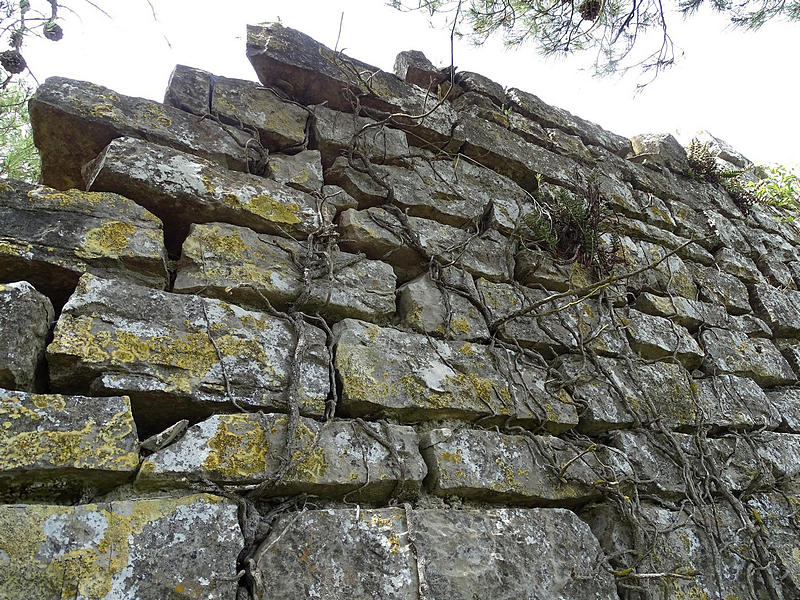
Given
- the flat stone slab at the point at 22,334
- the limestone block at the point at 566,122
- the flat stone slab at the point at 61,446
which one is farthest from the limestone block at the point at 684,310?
the flat stone slab at the point at 22,334

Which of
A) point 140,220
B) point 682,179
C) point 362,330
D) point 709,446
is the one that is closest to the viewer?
point 140,220

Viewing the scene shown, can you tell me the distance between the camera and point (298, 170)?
2211 millimetres

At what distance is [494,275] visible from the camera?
2406mm

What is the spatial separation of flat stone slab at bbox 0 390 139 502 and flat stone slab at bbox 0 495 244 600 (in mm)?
73

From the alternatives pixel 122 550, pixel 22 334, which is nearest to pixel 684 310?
pixel 122 550

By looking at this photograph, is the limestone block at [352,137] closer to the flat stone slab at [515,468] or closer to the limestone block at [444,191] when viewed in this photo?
the limestone block at [444,191]

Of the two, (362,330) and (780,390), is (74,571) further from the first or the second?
(780,390)

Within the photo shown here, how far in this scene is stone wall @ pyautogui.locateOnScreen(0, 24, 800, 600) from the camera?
1.29 meters

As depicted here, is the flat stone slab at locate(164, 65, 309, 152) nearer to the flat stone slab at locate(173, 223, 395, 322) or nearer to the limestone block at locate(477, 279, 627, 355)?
the flat stone slab at locate(173, 223, 395, 322)

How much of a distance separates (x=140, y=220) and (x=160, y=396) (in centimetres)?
62

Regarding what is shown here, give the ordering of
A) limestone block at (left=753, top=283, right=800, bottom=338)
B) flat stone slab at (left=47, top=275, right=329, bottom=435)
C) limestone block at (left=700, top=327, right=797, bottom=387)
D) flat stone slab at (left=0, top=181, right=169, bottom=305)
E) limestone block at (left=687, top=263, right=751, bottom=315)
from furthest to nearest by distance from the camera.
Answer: limestone block at (left=753, top=283, right=800, bottom=338), limestone block at (left=687, top=263, right=751, bottom=315), limestone block at (left=700, top=327, right=797, bottom=387), flat stone slab at (left=0, top=181, right=169, bottom=305), flat stone slab at (left=47, top=275, right=329, bottom=435)

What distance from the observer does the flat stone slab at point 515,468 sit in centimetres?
167

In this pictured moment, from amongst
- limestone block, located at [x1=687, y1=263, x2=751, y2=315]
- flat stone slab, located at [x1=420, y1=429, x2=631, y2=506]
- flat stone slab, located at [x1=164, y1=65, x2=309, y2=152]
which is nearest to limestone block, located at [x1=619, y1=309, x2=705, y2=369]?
limestone block, located at [x1=687, y1=263, x2=751, y2=315]

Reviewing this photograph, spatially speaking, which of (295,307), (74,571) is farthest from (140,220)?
(74,571)
